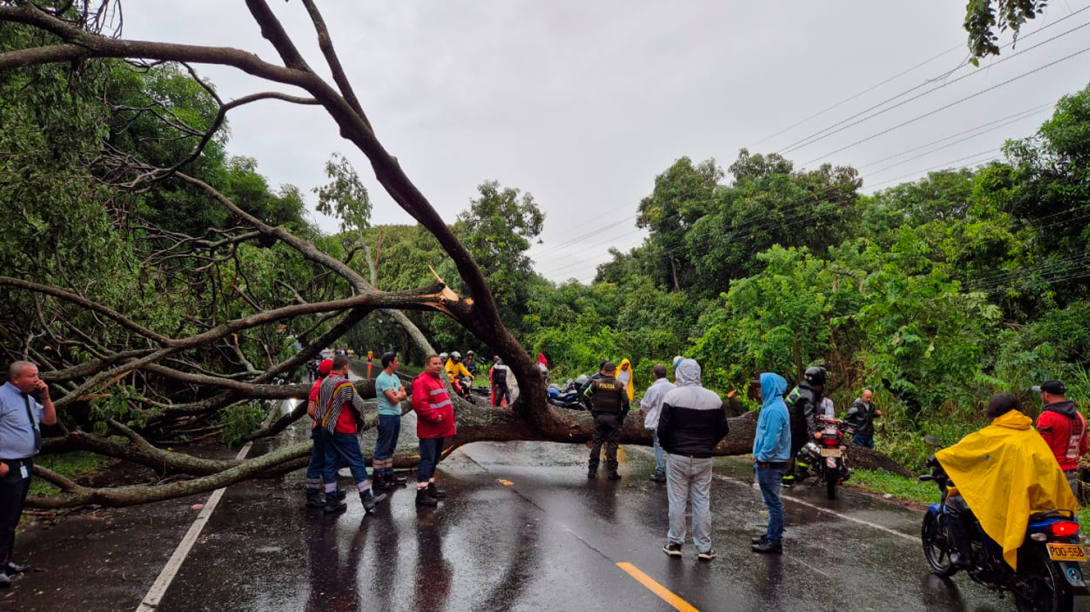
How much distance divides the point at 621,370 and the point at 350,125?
6.94m

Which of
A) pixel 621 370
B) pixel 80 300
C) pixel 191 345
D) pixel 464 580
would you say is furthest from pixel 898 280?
pixel 80 300

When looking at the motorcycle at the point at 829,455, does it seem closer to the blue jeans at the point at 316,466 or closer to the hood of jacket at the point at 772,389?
the hood of jacket at the point at 772,389

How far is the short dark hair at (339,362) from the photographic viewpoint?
22.6ft

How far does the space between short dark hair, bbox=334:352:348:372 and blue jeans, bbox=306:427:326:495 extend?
735mm

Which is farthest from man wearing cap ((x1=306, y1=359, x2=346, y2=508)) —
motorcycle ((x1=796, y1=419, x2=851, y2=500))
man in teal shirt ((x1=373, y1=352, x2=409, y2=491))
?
motorcycle ((x1=796, y1=419, x2=851, y2=500))

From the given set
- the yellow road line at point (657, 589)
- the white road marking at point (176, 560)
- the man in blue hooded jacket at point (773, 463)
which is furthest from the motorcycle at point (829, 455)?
the white road marking at point (176, 560)

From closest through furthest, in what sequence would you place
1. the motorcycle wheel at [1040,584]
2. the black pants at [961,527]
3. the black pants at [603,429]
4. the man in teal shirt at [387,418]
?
the motorcycle wheel at [1040,584] → the black pants at [961,527] → the man in teal shirt at [387,418] → the black pants at [603,429]

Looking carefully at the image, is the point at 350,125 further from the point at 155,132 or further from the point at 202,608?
the point at 155,132

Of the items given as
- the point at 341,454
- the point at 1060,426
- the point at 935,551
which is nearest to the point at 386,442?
the point at 341,454

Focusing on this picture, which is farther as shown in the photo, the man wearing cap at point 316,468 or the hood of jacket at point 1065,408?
the man wearing cap at point 316,468

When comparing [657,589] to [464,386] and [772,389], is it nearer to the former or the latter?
[772,389]

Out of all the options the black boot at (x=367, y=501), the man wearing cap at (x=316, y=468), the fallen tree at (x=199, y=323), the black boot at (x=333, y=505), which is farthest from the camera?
the man wearing cap at (x=316, y=468)

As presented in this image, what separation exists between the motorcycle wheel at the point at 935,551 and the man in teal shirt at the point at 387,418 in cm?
568

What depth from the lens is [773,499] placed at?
552cm
